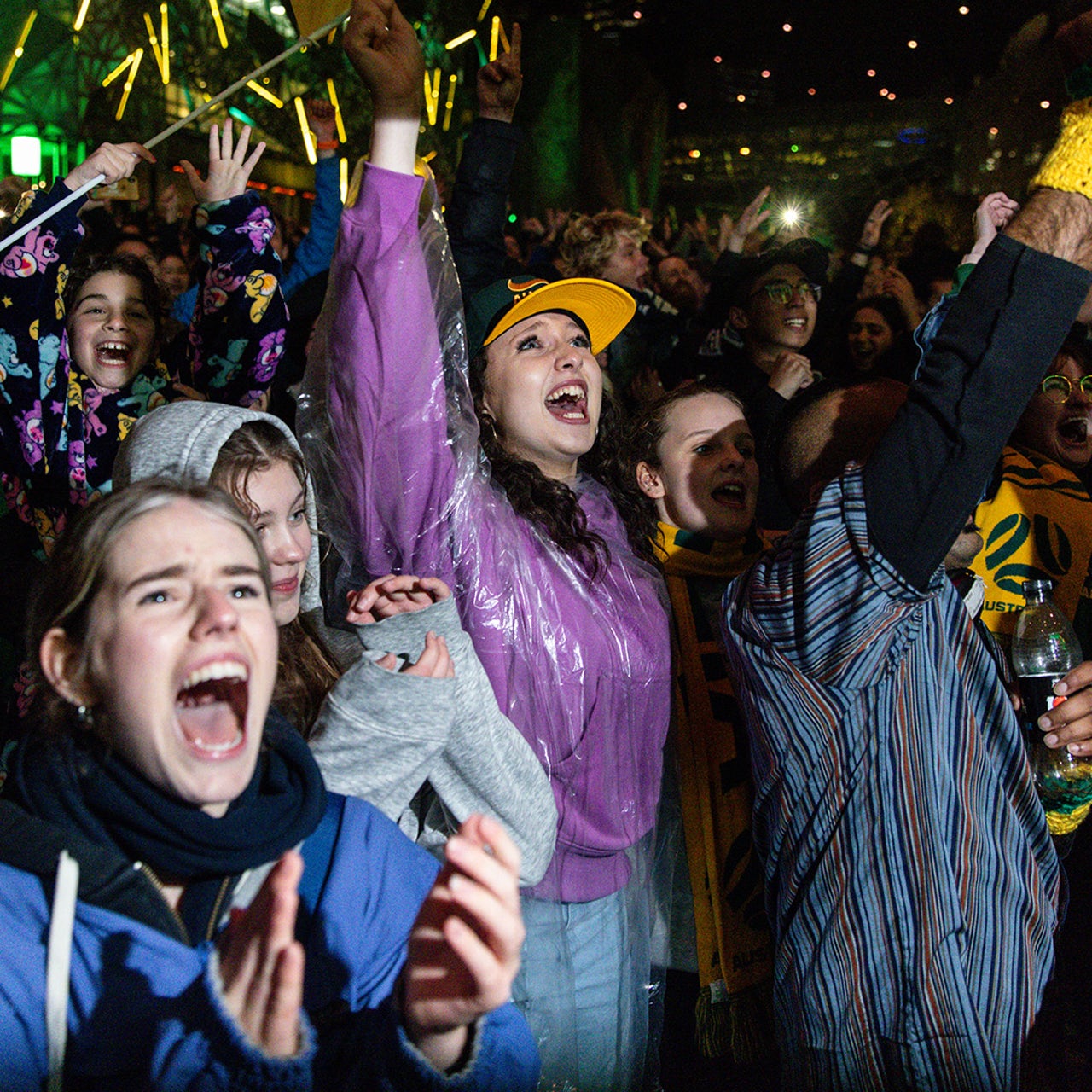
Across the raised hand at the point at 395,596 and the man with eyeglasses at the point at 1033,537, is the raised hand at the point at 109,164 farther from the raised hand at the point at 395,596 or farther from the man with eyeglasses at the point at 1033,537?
the man with eyeglasses at the point at 1033,537

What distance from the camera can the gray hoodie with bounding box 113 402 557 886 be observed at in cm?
150

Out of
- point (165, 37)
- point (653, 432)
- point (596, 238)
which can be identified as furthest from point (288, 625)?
point (165, 37)

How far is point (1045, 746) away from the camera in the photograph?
1724 millimetres

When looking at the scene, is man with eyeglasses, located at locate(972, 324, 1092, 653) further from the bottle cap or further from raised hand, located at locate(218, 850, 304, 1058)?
raised hand, located at locate(218, 850, 304, 1058)

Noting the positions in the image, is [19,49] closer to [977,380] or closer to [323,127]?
[323,127]

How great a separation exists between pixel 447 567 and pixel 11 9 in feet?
17.4

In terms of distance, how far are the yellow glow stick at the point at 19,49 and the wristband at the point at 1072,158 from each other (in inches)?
228

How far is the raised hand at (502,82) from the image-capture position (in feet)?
9.18

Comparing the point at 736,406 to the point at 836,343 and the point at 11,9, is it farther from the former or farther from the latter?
the point at 11,9

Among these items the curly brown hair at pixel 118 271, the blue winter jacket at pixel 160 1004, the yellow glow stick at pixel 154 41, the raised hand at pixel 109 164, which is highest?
the yellow glow stick at pixel 154 41

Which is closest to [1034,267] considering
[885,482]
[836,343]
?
[885,482]

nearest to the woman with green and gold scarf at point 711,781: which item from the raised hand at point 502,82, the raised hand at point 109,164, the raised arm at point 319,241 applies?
the raised hand at point 502,82

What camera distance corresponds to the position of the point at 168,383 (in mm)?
2795

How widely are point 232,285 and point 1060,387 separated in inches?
90.7
